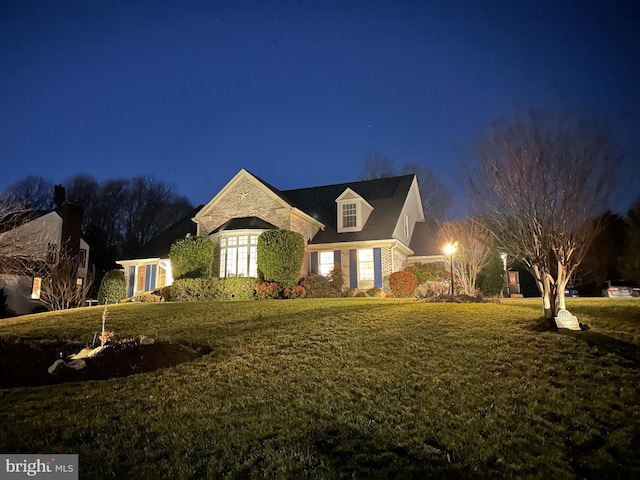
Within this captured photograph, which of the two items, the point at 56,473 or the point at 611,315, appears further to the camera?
the point at 611,315

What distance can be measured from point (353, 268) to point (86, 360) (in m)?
15.0

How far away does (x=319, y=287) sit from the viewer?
19.8 meters

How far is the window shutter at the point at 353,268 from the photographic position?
21.5 meters

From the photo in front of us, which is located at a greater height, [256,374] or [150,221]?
[150,221]

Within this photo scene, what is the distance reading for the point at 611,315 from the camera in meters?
11.2

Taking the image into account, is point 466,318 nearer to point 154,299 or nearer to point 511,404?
point 511,404

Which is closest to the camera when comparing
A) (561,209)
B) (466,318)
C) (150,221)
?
(561,209)

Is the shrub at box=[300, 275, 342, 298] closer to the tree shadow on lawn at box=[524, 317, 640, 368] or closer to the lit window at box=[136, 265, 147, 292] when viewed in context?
the tree shadow on lawn at box=[524, 317, 640, 368]

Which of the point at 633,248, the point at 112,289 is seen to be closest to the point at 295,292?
the point at 112,289

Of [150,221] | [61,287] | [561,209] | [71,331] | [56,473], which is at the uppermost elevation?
[150,221]

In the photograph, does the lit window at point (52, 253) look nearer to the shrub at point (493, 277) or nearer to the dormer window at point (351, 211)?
the dormer window at point (351, 211)

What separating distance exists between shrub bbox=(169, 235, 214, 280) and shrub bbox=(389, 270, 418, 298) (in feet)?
27.6

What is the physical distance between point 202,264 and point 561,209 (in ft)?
49.1

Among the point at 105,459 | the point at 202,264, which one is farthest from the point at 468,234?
the point at 105,459
